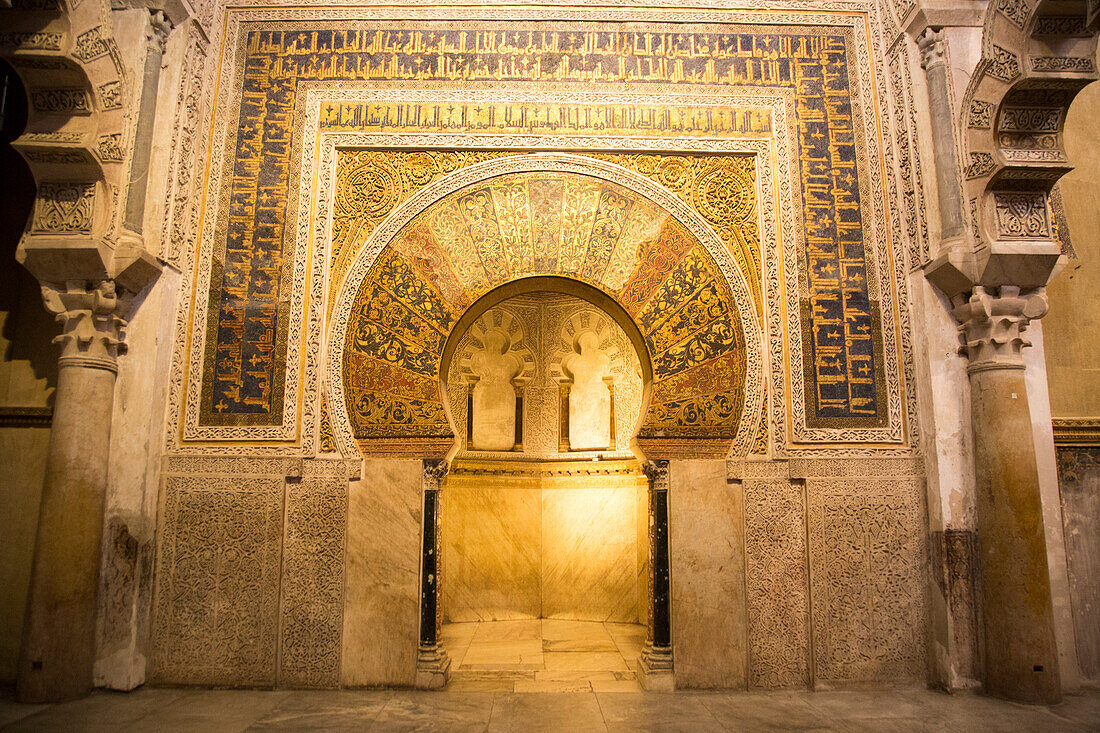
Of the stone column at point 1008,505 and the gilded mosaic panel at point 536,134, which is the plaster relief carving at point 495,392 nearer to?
the gilded mosaic panel at point 536,134

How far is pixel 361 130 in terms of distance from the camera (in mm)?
4977

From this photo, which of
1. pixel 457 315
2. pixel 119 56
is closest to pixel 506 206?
pixel 457 315

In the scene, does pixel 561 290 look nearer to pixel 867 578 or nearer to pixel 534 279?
pixel 534 279

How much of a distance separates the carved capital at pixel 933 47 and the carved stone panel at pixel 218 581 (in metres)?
5.29

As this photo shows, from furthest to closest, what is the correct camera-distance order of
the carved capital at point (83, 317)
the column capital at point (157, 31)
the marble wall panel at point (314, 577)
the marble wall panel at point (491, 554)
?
the marble wall panel at point (491, 554) → the column capital at point (157, 31) → the marble wall panel at point (314, 577) → the carved capital at point (83, 317)

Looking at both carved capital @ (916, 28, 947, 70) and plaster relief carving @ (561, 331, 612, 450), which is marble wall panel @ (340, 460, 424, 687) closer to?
plaster relief carving @ (561, 331, 612, 450)

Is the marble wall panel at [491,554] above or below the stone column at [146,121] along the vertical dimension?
below

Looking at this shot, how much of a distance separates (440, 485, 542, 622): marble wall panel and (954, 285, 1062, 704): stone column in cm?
406

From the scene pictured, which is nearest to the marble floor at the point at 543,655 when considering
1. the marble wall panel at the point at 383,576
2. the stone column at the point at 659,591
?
the stone column at the point at 659,591

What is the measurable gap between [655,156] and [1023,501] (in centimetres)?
323

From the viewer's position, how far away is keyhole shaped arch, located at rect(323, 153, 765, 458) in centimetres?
457

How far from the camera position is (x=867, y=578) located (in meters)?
4.39

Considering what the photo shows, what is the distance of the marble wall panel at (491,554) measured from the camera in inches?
271

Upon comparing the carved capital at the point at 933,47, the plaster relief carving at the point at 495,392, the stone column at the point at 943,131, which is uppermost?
the carved capital at the point at 933,47
